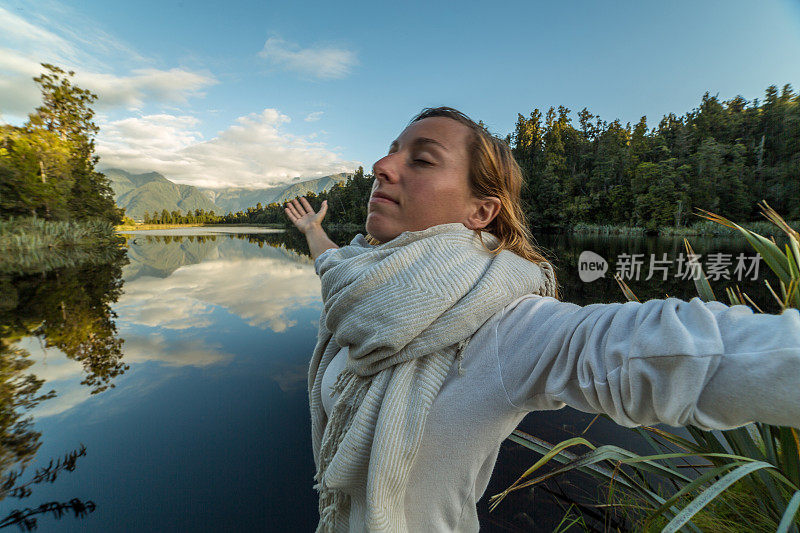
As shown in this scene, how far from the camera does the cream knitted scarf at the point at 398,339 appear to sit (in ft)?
2.36

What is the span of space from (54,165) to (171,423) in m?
19.4

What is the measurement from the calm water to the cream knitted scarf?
79.9 inches

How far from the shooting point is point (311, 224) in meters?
1.60

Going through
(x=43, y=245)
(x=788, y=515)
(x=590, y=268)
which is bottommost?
(x=590, y=268)

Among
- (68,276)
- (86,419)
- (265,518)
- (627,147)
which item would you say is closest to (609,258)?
(265,518)

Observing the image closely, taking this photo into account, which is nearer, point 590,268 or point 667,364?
point 667,364

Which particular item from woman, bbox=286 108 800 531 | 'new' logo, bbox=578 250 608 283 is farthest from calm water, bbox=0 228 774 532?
'new' logo, bbox=578 250 608 283

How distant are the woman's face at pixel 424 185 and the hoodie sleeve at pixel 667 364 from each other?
522mm

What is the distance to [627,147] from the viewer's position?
39.4 meters

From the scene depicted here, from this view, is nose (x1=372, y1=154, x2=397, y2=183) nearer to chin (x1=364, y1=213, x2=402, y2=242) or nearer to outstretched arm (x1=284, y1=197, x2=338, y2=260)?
chin (x1=364, y1=213, x2=402, y2=242)

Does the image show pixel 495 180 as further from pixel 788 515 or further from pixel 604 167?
pixel 604 167

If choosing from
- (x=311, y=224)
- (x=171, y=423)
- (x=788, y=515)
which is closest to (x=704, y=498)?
(x=788, y=515)

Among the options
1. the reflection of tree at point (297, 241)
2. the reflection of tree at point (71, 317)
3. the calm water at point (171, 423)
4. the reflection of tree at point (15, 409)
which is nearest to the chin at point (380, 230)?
the calm water at point (171, 423)

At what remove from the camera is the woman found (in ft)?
1.44
